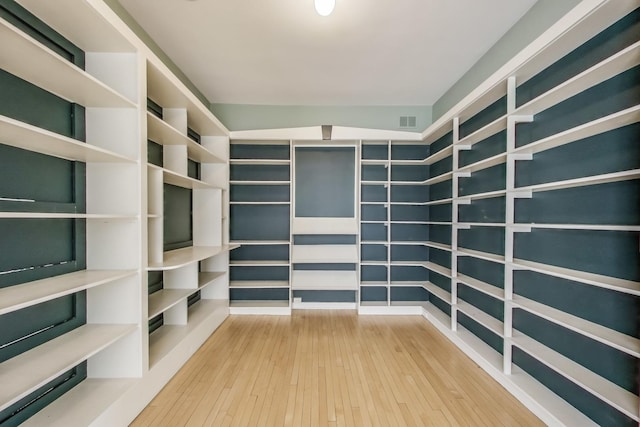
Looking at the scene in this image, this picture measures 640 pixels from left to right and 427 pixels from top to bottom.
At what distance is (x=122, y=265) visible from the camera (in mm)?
1930

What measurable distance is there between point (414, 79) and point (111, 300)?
11.7ft

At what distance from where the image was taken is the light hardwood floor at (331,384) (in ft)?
6.37

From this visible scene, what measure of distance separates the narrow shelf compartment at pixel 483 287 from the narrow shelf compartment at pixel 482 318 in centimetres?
26

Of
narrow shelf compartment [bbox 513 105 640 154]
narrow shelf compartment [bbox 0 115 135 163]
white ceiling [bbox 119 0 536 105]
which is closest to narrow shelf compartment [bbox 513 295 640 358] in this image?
narrow shelf compartment [bbox 513 105 640 154]

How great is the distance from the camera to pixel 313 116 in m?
4.15

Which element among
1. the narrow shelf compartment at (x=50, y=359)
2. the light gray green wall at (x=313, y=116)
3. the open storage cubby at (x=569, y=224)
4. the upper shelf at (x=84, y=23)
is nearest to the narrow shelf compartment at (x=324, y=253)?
the open storage cubby at (x=569, y=224)

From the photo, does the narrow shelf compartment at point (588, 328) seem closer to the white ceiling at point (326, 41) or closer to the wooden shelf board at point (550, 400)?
the wooden shelf board at point (550, 400)

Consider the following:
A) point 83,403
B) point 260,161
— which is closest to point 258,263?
point 260,161

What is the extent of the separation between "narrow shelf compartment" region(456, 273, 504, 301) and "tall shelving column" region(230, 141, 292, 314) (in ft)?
7.42

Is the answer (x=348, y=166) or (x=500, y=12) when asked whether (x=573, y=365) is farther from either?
(x=348, y=166)

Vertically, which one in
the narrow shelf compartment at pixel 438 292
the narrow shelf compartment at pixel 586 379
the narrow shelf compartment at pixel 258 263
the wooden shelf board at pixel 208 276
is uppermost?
the narrow shelf compartment at pixel 258 263

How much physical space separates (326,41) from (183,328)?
3027 millimetres

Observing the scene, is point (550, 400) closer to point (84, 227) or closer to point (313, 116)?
point (84, 227)

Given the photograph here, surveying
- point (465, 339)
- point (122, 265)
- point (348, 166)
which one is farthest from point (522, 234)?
point (122, 265)
